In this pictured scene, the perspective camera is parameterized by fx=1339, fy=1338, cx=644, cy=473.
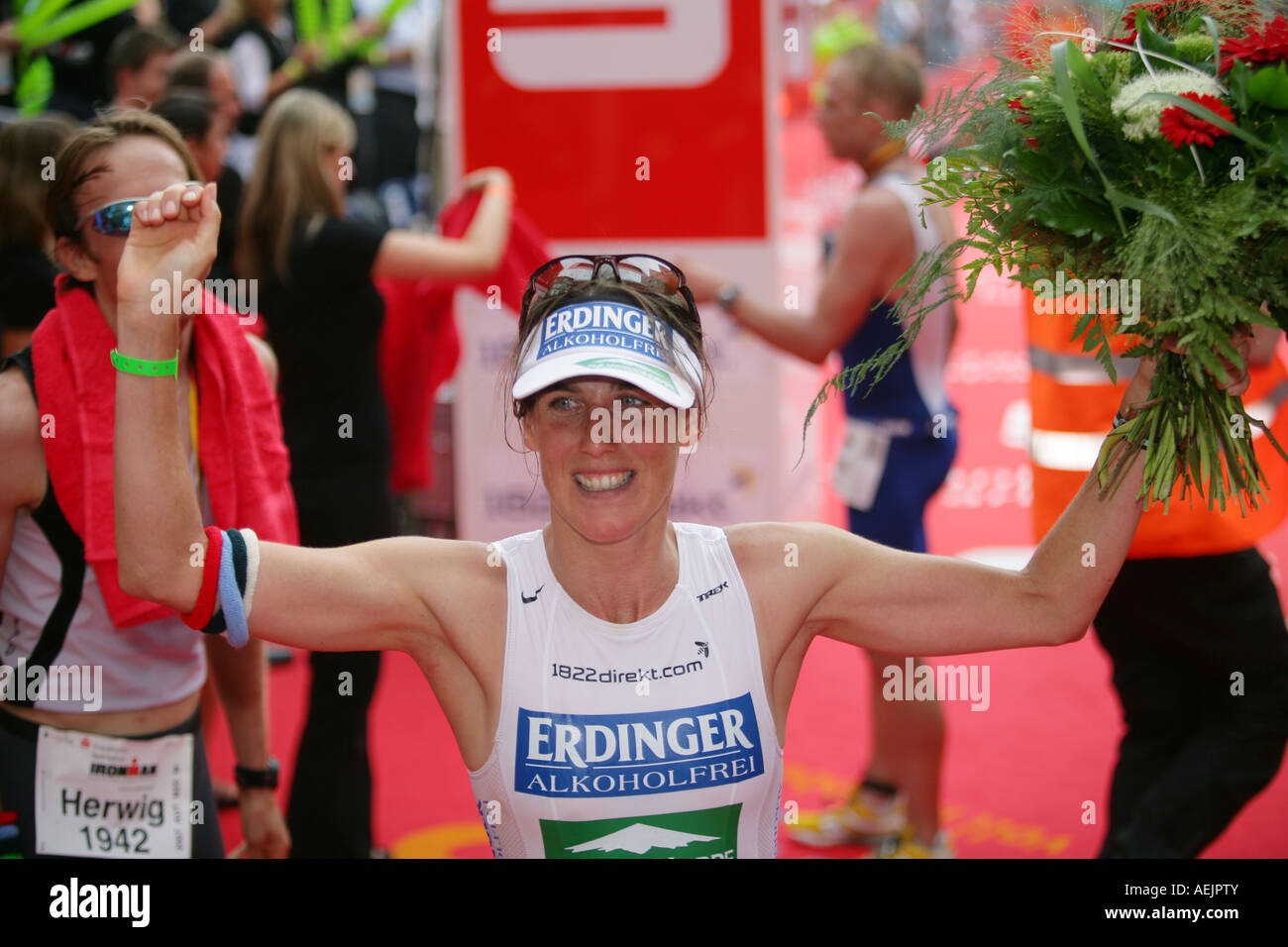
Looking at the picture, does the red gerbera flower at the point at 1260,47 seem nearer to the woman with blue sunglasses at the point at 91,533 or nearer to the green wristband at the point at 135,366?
the green wristband at the point at 135,366

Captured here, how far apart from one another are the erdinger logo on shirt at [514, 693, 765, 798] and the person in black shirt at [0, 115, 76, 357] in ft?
6.10

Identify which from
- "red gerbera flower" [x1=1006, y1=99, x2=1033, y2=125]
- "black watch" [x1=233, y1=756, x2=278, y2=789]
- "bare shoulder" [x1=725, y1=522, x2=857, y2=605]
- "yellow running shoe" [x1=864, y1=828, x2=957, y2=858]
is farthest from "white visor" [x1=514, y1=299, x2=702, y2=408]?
"yellow running shoe" [x1=864, y1=828, x2=957, y2=858]

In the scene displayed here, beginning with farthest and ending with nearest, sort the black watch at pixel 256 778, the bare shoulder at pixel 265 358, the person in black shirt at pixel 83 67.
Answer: the person in black shirt at pixel 83 67, the black watch at pixel 256 778, the bare shoulder at pixel 265 358

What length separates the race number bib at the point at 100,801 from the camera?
234 cm

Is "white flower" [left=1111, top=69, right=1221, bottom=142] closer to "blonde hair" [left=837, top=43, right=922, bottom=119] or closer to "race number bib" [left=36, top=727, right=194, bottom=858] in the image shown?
"race number bib" [left=36, top=727, right=194, bottom=858]

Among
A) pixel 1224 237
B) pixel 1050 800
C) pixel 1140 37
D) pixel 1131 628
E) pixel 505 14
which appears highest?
pixel 505 14

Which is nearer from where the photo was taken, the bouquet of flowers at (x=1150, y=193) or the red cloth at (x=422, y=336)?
the bouquet of flowers at (x=1150, y=193)

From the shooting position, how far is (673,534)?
1.99 meters

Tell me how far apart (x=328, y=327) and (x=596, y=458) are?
198 centimetres

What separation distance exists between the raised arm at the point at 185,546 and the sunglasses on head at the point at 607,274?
1.33 feet

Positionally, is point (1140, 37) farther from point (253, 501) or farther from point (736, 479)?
point (736, 479)

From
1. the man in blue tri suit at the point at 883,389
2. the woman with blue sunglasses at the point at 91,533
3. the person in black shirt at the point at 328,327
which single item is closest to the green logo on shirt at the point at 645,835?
the woman with blue sunglasses at the point at 91,533
